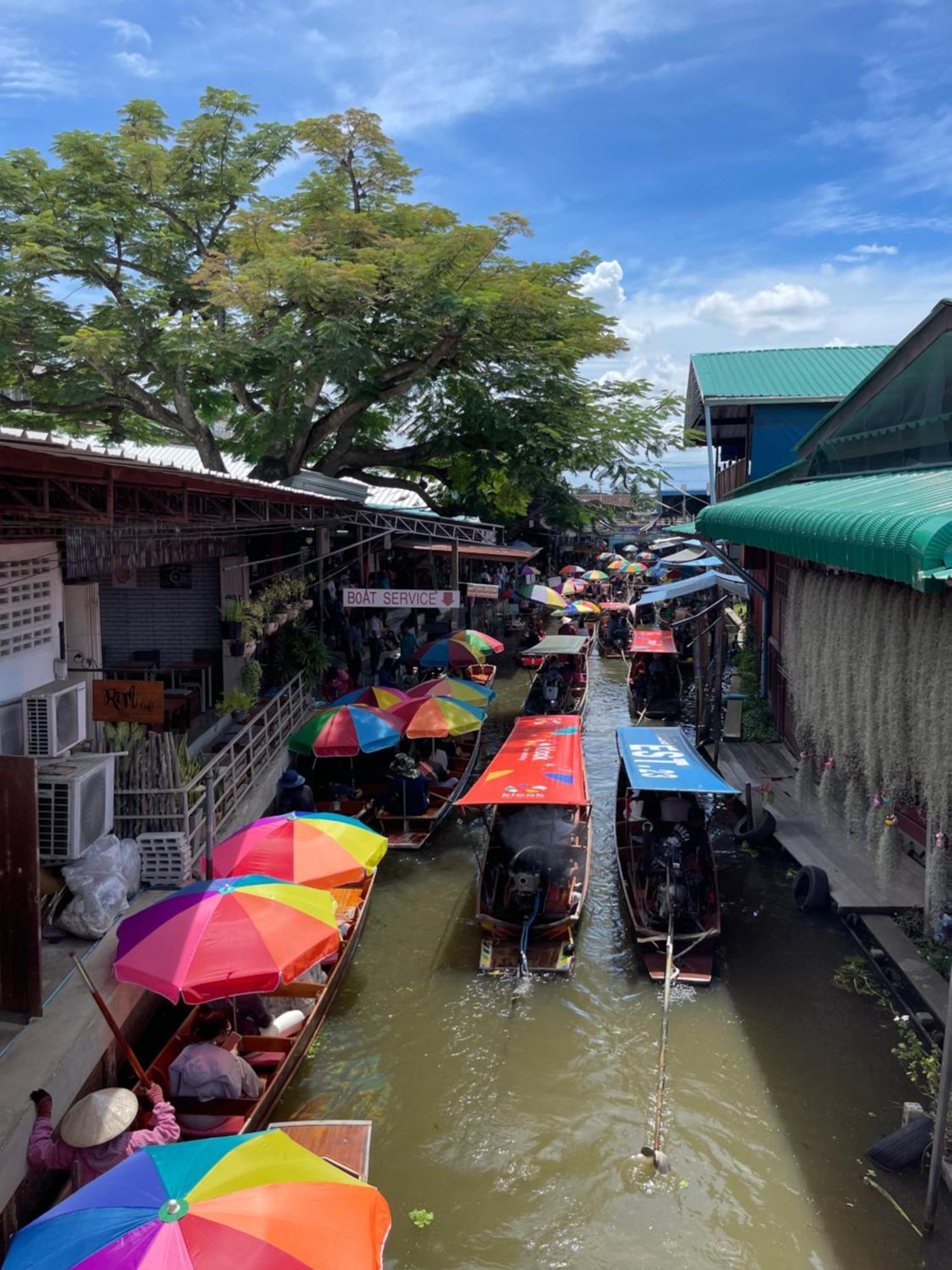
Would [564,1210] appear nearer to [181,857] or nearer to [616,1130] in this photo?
[616,1130]

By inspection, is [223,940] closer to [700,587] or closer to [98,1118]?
[98,1118]

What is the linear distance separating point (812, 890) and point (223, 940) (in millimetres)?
7307

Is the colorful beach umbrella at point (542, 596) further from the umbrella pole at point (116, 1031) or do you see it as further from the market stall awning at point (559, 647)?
the umbrella pole at point (116, 1031)

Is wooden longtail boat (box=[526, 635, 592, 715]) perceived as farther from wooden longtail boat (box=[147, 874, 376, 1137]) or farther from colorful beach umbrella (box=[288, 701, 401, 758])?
wooden longtail boat (box=[147, 874, 376, 1137])

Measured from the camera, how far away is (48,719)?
8.96m

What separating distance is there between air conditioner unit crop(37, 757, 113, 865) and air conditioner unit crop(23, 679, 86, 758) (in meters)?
0.31

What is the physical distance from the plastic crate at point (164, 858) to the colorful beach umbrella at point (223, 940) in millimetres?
2056

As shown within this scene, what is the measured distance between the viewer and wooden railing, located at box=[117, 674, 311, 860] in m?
9.76

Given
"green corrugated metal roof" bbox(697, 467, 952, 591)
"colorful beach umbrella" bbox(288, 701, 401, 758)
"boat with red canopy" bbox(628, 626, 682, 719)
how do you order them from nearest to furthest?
"green corrugated metal roof" bbox(697, 467, 952, 591) → "colorful beach umbrella" bbox(288, 701, 401, 758) → "boat with red canopy" bbox(628, 626, 682, 719)

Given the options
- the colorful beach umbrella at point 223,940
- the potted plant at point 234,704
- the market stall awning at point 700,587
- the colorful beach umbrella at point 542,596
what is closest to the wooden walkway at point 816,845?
the market stall awning at point 700,587

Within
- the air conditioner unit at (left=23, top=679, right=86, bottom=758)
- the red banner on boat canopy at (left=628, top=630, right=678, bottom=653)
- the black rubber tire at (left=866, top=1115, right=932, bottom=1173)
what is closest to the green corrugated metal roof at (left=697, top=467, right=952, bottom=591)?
the black rubber tire at (left=866, top=1115, right=932, bottom=1173)

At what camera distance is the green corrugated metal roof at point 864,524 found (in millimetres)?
6371

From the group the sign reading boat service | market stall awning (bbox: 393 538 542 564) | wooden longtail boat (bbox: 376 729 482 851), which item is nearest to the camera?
wooden longtail boat (bbox: 376 729 482 851)

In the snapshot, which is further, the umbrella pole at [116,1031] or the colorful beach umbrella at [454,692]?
the colorful beach umbrella at [454,692]
